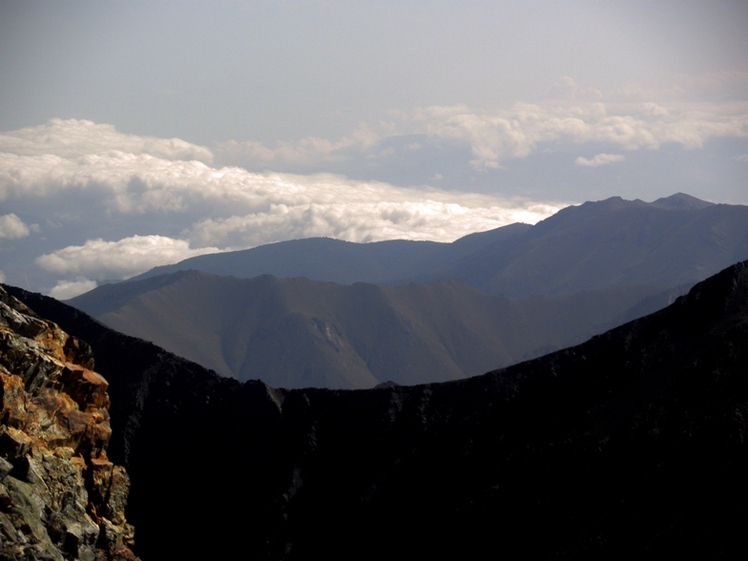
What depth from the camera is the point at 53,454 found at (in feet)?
141

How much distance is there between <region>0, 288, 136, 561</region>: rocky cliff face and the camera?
37594mm

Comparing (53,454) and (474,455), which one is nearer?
(53,454)

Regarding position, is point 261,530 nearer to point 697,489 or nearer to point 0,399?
point 697,489

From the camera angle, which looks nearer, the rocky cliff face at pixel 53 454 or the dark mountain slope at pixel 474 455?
the rocky cliff face at pixel 53 454

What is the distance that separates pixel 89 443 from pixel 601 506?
43.1 meters

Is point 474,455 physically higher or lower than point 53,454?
lower

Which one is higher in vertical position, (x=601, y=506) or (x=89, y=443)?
(x=89, y=443)

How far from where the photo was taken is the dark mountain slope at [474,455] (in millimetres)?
68375

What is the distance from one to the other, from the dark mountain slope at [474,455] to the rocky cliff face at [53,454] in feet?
124

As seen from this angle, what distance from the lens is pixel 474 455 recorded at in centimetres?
8681

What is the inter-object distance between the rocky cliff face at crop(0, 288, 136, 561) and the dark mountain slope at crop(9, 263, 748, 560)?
37727 millimetres

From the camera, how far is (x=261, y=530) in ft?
294

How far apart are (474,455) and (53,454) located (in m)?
52.0

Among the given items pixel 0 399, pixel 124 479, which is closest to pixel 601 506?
pixel 124 479
